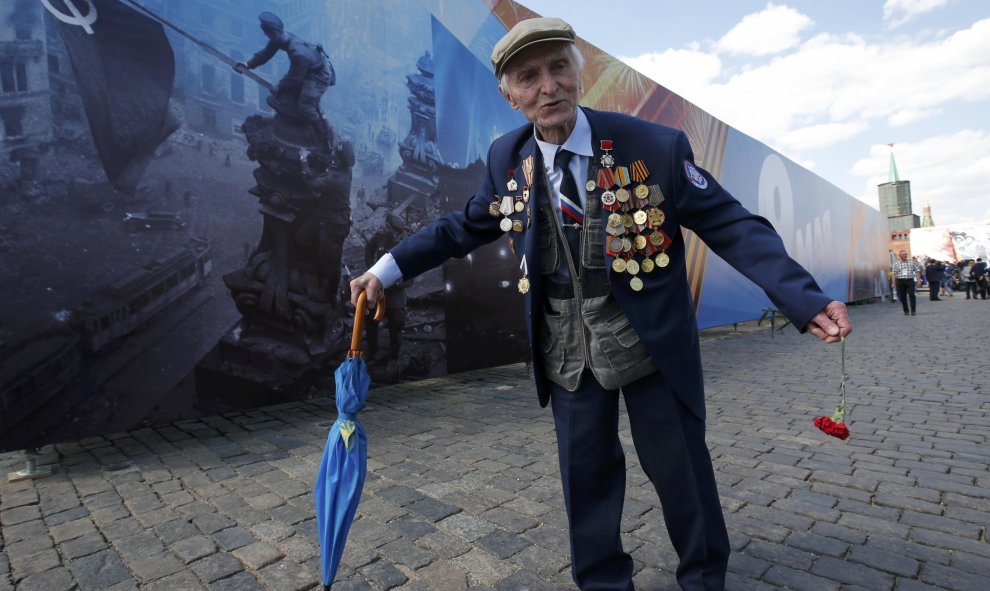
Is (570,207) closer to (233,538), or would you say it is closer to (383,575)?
(383,575)

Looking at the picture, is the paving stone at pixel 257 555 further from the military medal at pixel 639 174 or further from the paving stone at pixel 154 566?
the military medal at pixel 639 174

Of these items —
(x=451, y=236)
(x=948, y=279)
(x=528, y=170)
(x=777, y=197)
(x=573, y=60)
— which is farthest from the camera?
(x=948, y=279)

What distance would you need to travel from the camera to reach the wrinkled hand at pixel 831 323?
1456 mm

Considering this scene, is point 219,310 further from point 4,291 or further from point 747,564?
point 747,564

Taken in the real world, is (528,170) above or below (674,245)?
above

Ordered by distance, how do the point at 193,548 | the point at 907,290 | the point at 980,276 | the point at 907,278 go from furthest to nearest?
the point at 980,276 < the point at 907,290 < the point at 907,278 < the point at 193,548

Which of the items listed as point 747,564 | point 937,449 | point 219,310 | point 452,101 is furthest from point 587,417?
point 452,101

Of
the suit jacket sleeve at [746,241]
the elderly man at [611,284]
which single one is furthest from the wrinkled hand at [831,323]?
the elderly man at [611,284]

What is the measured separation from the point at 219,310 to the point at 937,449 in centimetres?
538

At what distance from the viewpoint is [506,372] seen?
763cm

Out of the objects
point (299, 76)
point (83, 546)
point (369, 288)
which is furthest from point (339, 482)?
point (299, 76)

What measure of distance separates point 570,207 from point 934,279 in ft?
88.1

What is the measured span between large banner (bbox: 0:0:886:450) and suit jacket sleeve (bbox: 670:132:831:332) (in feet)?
13.0

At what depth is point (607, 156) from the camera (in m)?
1.85
